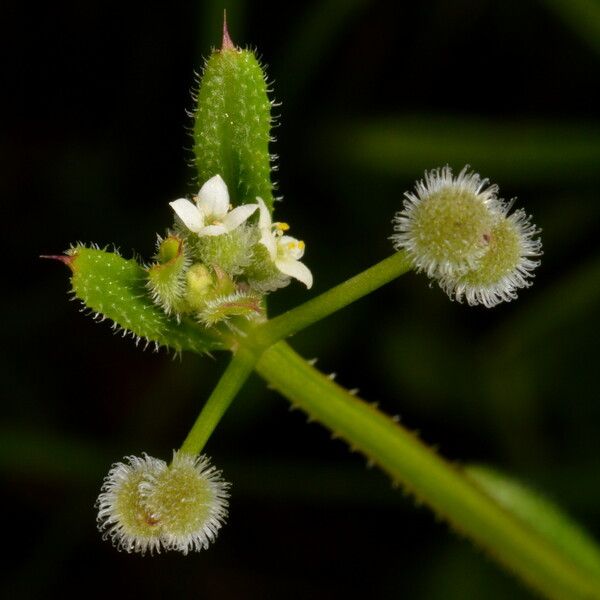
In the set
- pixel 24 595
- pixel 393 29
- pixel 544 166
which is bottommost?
pixel 24 595

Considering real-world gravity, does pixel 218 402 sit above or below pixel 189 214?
below

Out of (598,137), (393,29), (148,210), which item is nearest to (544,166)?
(598,137)

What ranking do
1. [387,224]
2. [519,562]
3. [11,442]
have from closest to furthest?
[519,562] → [11,442] → [387,224]

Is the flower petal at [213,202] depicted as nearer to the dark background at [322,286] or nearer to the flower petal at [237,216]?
the flower petal at [237,216]

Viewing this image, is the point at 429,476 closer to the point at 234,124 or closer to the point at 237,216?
the point at 237,216

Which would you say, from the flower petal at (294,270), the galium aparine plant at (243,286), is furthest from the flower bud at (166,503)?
the flower petal at (294,270)

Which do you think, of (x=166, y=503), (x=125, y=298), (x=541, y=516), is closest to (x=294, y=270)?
(x=125, y=298)

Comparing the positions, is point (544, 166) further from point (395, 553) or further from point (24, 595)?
point (24, 595)
